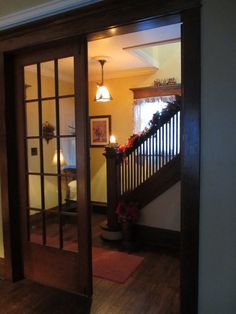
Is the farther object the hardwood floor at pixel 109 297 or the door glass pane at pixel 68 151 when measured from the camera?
the door glass pane at pixel 68 151

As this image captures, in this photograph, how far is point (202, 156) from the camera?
163 cm

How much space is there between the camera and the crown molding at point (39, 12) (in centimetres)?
197

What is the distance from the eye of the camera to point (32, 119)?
2.54 m

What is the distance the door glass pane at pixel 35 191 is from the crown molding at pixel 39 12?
1421 mm

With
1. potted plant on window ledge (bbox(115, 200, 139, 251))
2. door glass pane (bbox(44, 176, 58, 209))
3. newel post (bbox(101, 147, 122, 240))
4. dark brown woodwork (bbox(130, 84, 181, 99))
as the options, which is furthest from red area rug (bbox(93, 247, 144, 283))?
dark brown woodwork (bbox(130, 84, 181, 99))

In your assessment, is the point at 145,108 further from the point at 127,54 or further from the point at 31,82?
the point at 31,82

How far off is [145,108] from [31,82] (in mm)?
2675

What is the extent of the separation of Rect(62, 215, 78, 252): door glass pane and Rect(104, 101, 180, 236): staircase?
130 centimetres

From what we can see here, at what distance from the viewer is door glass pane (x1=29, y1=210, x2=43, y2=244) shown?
2539 millimetres

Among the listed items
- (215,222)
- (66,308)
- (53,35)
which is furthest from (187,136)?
(66,308)

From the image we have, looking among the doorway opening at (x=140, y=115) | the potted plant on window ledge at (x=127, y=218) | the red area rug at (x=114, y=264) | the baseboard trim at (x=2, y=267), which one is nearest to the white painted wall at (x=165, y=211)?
the doorway opening at (x=140, y=115)

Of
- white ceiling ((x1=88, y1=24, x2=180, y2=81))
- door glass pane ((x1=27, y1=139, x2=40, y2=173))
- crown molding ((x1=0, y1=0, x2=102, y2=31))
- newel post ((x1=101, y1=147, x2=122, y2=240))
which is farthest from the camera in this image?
newel post ((x1=101, y1=147, x2=122, y2=240))

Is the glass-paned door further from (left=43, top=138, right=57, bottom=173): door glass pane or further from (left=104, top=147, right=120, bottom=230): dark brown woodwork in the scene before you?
(left=104, top=147, right=120, bottom=230): dark brown woodwork

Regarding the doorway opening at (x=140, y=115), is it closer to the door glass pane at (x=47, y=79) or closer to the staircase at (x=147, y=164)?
the staircase at (x=147, y=164)
